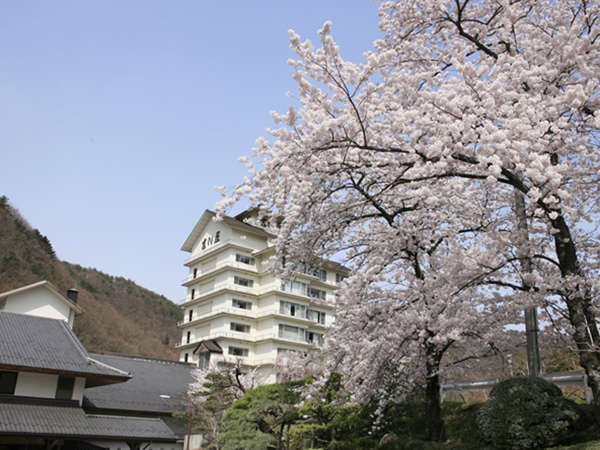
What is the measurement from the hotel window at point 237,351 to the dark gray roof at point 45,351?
662 inches

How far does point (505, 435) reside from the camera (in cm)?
775

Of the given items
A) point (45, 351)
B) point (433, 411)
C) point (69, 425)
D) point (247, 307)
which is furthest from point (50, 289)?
point (433, 411)

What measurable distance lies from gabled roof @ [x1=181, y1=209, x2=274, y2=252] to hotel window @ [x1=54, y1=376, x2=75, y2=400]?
64.3ft

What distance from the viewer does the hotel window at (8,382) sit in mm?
15273

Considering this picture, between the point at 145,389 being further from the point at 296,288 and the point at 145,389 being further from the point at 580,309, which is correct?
the point at 580,309

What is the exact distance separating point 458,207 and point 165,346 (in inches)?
2126

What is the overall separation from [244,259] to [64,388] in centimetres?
2157

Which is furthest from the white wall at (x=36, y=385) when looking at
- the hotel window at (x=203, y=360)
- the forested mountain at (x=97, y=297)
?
the forested mountain at (x=97, y=297)

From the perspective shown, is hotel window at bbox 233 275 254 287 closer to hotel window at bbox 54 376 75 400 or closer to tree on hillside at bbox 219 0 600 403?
hotel window at bbox 54 376 75 400

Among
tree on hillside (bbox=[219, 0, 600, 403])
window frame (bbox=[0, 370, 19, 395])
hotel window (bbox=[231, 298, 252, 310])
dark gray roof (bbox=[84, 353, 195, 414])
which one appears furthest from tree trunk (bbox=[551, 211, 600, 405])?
hotel window (bbox=[231, 298, 252, 310])

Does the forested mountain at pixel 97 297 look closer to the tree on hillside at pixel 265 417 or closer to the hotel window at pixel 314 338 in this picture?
the hotel window at pixel 314 338

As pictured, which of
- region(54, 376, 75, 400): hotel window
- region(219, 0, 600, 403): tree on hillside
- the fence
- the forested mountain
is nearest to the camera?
region(219, 0, 600, 403): tree on hillside

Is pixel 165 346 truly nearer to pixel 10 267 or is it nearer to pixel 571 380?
pixel 10 267

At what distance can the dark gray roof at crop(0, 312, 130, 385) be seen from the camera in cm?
1577
